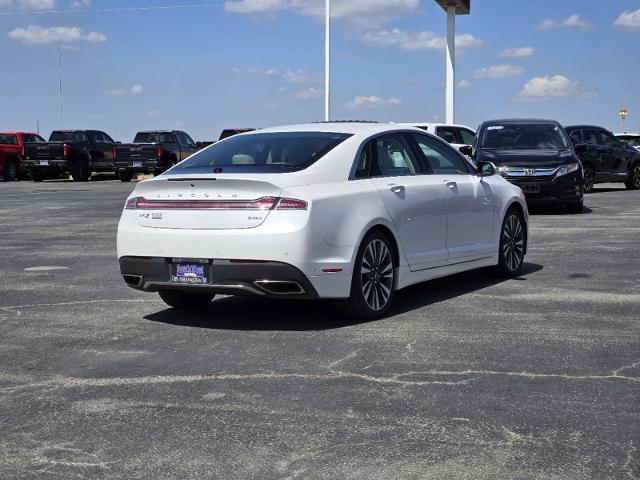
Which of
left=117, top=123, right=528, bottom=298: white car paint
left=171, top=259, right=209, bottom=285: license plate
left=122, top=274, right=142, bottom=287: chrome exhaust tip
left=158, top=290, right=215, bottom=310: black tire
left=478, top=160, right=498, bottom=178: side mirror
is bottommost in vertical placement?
left=158, top=290, right=215, bottom=310: black tire

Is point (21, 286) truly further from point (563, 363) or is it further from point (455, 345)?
point (563, 363)

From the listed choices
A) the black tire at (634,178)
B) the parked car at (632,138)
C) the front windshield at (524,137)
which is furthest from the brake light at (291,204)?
the parked car at (632,138)

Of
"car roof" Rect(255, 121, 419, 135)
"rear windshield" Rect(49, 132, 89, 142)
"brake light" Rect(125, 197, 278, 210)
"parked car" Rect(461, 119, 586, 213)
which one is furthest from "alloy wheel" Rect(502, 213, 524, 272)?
"rear windshield" Rect(49, 132, 89, 142)

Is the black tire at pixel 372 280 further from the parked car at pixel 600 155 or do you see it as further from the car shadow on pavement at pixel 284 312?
the parked car at pixel 600 155

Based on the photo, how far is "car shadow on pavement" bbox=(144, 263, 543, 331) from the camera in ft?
25.9

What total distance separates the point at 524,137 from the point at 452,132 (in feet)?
15.1

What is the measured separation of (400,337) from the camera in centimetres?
729

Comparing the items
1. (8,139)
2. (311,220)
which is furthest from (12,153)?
(311,220)

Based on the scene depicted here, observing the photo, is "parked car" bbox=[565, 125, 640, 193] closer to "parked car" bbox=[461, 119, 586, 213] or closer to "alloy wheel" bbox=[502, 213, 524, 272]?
"parked car" bbox=[461, 119, 586, 213]

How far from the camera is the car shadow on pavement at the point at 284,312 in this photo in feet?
25.9

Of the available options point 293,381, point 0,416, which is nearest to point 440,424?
point 293,381

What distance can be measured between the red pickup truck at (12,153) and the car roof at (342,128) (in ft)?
110

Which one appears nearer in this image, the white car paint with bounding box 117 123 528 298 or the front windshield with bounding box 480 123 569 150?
the white car paint with bounding box 117 123 528 298

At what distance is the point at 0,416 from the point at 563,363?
333 cm
